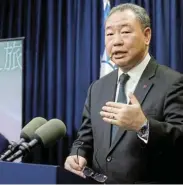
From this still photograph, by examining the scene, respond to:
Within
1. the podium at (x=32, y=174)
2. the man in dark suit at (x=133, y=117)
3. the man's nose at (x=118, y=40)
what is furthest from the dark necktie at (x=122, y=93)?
the podium at (x=32, y=174)

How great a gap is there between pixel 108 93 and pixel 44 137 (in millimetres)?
503

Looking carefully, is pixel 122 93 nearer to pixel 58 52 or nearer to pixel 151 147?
pixel 151 147

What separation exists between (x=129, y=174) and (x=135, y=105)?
1.36ft

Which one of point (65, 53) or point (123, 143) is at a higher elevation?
point (65, 53)

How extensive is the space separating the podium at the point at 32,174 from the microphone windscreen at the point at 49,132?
0.45m

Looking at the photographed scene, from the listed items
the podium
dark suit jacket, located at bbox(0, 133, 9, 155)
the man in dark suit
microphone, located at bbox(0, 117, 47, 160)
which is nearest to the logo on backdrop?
dark suit jacket, located at bbox(0, 133, 9, 155)

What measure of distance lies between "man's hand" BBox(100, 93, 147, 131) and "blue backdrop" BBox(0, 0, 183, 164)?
5.37ft

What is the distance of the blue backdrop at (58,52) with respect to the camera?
124 inches

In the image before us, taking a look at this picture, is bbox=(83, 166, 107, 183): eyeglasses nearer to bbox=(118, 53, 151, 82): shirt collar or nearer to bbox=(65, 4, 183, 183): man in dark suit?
bbox=(65, 4, 183, 183): man in dark suit

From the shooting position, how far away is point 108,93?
1.87m

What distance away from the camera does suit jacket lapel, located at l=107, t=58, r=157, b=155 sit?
1681 mm

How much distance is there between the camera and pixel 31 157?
3287mm

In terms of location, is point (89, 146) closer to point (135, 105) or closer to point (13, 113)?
point (135, 105)

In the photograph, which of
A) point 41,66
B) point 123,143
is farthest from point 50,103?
point 123,143
